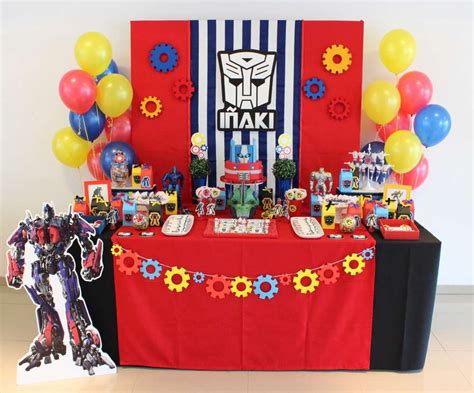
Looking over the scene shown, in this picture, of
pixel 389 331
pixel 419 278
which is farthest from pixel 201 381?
pixel 419 278

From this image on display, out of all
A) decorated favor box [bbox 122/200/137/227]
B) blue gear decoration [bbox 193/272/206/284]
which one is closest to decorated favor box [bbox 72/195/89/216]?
decorated favor box [bbox 122/200/137/227]

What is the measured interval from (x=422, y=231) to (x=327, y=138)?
0.89 meters

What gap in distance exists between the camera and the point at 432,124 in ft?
10.4

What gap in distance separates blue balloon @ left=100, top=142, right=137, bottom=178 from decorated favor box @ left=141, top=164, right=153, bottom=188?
13cm

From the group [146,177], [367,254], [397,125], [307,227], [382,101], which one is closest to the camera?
[367,254]

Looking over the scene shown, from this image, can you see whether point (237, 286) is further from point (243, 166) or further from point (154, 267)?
point (243, 166)

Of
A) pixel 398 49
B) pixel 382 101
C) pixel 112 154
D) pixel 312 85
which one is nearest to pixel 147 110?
pixel 112 154

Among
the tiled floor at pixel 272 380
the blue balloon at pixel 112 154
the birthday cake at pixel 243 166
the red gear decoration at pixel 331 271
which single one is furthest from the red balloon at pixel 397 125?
the blue balloon at pixel 112 154

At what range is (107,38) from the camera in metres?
3.47

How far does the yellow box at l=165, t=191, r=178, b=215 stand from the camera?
3133 mm

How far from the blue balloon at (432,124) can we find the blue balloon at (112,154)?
68.2 inches

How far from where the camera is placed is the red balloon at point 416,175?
130 inches

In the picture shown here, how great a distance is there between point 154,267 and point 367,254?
1.07m
